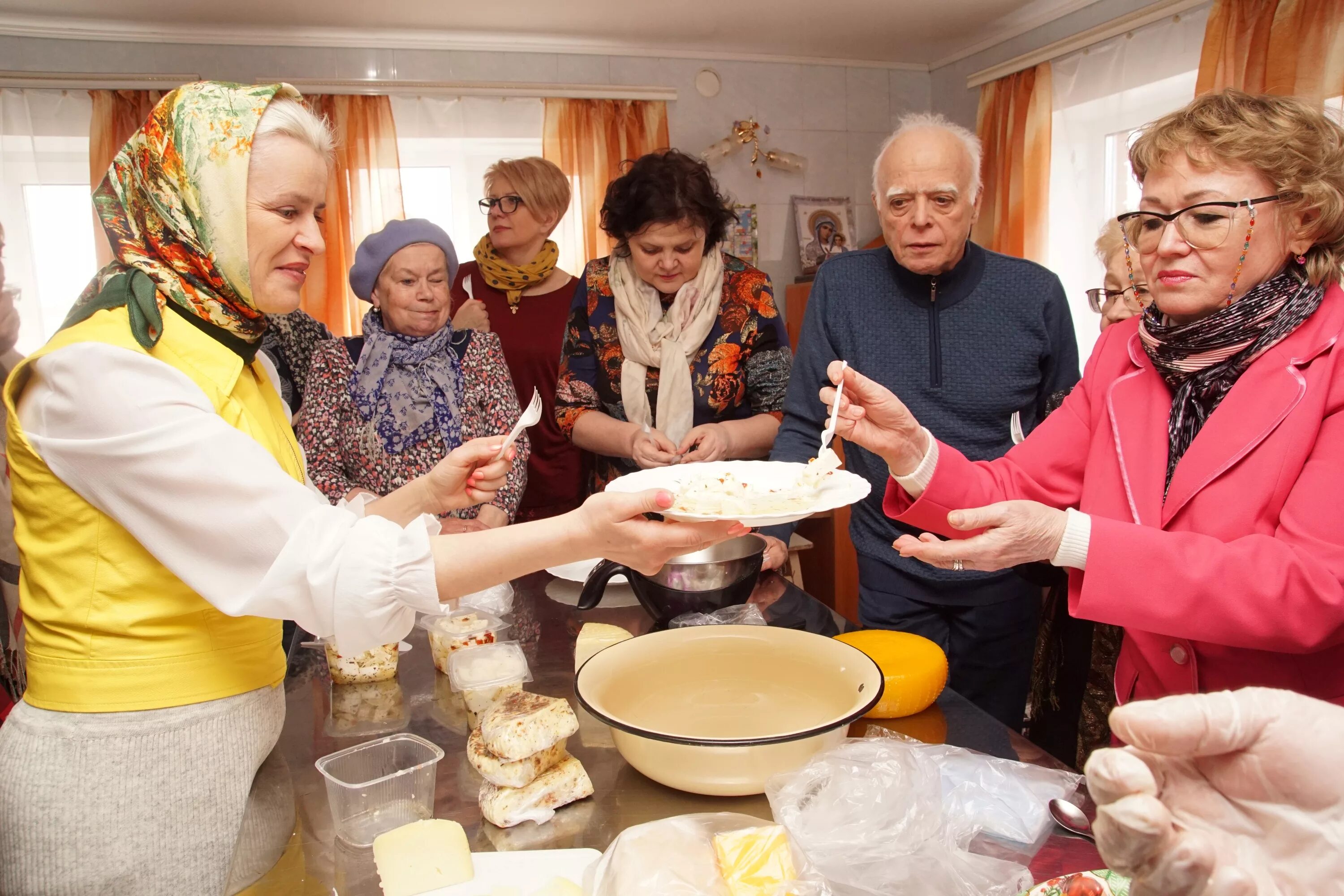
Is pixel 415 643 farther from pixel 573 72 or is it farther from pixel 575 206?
pixel 573 72

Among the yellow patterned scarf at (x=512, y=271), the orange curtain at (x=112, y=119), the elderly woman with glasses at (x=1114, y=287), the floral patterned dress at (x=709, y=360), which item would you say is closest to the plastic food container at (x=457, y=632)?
the floral patterned dress at (x=709, y=360)

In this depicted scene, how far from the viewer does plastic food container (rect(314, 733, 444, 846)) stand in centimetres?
103

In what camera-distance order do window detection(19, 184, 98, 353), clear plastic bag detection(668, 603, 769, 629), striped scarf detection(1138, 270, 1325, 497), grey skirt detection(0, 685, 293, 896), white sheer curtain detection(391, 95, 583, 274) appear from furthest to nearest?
white sheer curtain detection(391, 95, 583, 274) → window detection(19, 184, 98, 353) → clear plastic bag detection(668, 603, 769, 629) → striped scarf detection(1138, 270, 1325, 497) → grey skirt detection(0, 685, 293, 896)

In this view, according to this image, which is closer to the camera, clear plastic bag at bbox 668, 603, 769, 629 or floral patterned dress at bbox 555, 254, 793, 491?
clear plastic bag at bbox 668, 603, 769, 629

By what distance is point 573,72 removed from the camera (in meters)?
5.48

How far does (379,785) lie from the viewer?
104 centimetres

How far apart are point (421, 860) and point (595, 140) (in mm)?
5141

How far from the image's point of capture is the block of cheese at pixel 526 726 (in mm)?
1070

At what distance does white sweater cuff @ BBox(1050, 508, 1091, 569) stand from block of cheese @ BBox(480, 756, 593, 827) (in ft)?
2.45

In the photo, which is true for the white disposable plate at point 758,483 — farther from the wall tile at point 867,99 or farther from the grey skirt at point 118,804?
the wall tile at point 867,99

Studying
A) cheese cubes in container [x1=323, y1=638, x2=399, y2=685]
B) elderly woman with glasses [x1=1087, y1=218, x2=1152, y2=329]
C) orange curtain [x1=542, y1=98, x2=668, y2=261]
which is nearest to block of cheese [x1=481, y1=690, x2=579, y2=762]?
cheese cubes in container [x1=323, y1=638, x2=399, y2=685]

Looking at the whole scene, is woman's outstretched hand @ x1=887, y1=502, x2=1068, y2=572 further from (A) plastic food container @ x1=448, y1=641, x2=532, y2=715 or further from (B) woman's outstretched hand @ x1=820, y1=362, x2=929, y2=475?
(A) plastic food container @ x1=448, y1=641, x2=532, y2=715

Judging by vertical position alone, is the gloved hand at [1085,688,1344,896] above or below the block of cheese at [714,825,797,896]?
above

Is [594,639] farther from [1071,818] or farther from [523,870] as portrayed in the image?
[1071,818]
